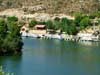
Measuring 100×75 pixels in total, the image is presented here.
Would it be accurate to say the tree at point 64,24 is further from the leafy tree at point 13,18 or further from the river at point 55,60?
the river at point 55,60

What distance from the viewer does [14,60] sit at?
2844cm

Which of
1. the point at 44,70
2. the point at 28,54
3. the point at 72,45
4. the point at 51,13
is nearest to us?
the point at 44,70

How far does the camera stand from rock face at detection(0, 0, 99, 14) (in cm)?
5734

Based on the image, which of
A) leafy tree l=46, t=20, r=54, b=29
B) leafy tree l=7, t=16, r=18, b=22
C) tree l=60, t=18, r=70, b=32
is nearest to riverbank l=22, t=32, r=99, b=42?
tree l=60, t=18, r=70, b=32

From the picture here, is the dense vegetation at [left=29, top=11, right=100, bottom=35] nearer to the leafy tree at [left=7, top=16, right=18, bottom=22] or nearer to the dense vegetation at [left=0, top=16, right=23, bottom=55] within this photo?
the leafy tree at [left=7, top=16, right=18, bottom=22]

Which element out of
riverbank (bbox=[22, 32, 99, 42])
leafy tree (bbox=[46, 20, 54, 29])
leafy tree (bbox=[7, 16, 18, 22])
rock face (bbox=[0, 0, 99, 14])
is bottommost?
riverbank (bbox=[22, 32, 99, 42])

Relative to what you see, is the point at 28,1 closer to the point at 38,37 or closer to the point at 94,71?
the point at 38,37

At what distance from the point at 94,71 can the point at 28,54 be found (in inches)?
253

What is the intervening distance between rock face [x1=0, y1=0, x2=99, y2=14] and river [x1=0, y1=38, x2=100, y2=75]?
64.8 feet

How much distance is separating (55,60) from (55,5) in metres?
30.2

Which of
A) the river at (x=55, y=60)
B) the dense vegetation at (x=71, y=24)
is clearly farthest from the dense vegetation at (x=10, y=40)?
the dense vegetation at (x=71, y=24)

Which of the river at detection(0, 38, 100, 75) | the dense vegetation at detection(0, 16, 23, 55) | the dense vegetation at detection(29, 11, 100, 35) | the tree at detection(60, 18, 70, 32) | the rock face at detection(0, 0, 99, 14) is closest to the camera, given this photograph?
the river at detection(0, 38, 100, 75)

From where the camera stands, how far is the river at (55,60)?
25442 mm

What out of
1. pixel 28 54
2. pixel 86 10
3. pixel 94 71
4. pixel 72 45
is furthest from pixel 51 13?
pixel 94 71
